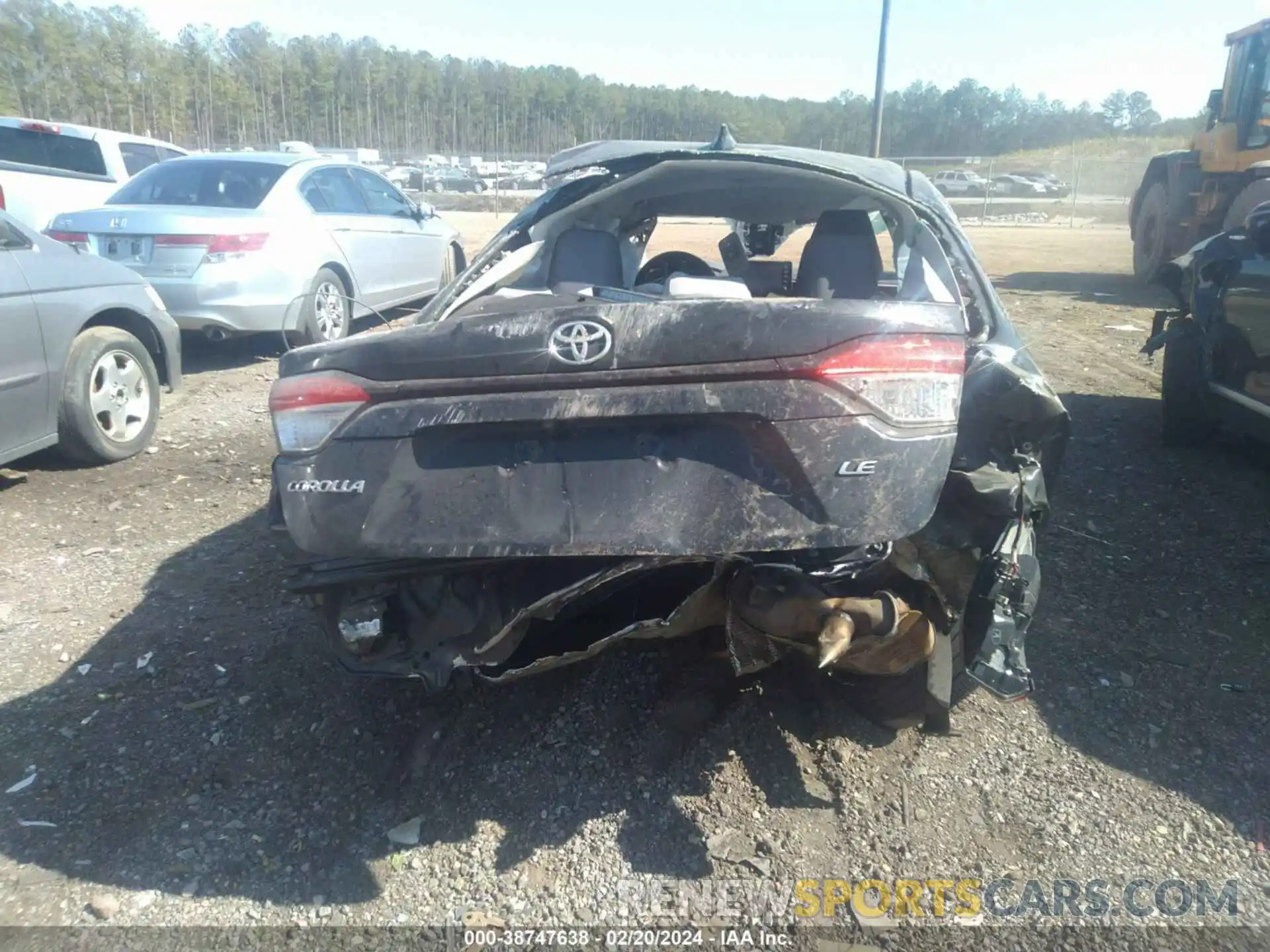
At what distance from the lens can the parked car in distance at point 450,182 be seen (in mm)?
44156

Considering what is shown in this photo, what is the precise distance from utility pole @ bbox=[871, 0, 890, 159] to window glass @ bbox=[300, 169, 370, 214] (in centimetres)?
1144

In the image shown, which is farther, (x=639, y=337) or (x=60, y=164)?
→ (x=60, y=164)

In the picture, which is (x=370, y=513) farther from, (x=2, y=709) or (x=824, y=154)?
(x=824, y=154)

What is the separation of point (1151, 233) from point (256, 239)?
40.6 feet

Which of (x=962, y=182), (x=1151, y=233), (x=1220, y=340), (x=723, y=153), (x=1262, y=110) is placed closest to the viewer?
(x=723, y=153)

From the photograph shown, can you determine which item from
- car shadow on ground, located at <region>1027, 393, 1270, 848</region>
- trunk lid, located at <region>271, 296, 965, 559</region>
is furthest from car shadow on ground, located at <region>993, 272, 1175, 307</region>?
trunk lid, located at <region>271, 296, 965, 559</region>

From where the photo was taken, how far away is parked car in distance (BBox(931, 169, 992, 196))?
3828 cm

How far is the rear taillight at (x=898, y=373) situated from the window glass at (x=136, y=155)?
10.8m

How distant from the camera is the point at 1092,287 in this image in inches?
561

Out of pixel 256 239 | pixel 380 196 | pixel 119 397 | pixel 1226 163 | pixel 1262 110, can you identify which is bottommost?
pixel 119 397

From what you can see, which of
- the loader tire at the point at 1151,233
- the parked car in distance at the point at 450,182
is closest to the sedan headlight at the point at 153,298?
the loader tire at the point at 1151,233

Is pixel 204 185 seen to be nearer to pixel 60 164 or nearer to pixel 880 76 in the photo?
pixel 60 164

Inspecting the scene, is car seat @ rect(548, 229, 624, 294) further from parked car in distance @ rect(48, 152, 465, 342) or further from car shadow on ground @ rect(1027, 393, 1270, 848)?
parked car in distance @ rect(48, 152, 465, 342)

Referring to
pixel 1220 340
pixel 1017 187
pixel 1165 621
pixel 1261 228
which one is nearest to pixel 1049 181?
pixel 1017 187
